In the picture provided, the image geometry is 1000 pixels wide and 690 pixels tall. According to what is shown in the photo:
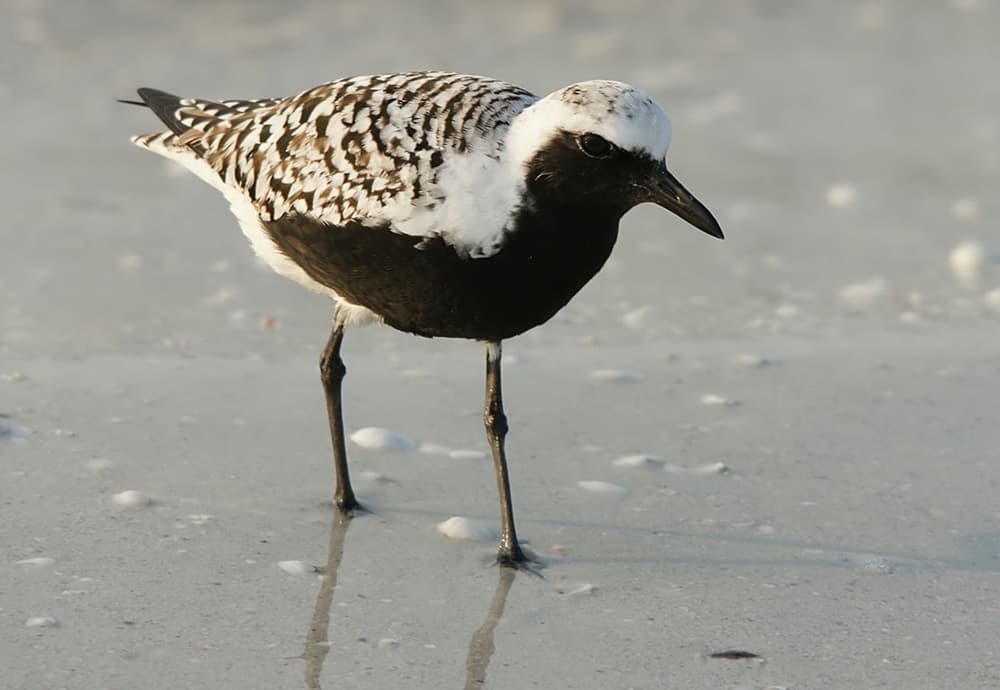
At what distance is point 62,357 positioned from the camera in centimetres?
598

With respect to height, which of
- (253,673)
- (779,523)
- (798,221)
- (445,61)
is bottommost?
(253,673)

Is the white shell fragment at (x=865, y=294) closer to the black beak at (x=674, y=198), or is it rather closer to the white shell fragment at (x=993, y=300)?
the white shell fragment at (x=993, y=300)

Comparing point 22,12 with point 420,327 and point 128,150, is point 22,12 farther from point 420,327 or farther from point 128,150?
point 420,327

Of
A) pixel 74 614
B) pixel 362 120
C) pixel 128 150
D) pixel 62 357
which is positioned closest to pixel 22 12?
pixel 128 150

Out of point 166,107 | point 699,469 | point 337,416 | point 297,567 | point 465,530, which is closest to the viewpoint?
point 297,567

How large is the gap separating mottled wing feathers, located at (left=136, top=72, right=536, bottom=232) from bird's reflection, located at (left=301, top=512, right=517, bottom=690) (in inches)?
39.4

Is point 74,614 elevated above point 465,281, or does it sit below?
below

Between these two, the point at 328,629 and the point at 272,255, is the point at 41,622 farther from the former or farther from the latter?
the point at 272,255

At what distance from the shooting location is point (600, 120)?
4176mm

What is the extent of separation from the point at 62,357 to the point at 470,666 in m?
2.71

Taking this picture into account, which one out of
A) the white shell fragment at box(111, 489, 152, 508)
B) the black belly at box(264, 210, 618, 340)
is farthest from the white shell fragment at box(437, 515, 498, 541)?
the white shell fragment at box(111, 489, 152, 508)

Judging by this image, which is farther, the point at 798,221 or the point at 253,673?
the point at 798,221

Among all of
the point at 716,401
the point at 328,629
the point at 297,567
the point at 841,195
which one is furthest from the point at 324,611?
the point at 841,195

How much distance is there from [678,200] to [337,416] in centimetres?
142
